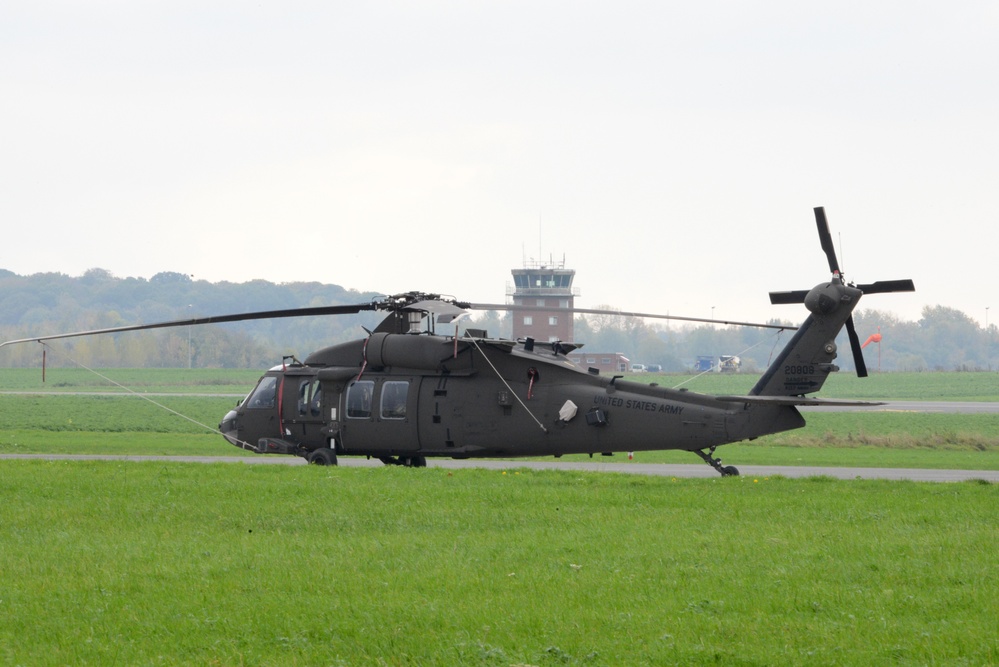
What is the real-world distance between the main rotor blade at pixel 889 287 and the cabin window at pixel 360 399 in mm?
9620

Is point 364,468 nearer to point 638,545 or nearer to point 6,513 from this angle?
point 6,513

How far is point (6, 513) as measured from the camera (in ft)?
46.0

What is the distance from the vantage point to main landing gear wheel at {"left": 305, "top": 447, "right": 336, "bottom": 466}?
22625 mm

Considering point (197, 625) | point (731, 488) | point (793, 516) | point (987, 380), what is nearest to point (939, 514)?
point (793, 516)

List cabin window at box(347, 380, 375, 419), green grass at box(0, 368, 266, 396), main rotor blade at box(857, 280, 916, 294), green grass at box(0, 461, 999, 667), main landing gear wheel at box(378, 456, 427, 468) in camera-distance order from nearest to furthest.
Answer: green grass at box(0, 461, 999, 667) → main rotor blade at box(857, 280, 916, 294) → cabin window at box(347, 380, 375, 419) → main landing gear wheel at box(378, 456, 427, 468) → green grass at box(0, 368, 266, 396)

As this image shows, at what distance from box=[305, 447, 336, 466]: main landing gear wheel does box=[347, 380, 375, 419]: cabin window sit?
85cm

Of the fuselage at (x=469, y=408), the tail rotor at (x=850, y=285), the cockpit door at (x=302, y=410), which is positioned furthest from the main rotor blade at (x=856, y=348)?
the cockpit door at (x=302, y=410)

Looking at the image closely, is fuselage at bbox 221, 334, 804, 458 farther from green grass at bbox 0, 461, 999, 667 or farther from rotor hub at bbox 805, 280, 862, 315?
green grass at bbox 0, 461, 999, 667

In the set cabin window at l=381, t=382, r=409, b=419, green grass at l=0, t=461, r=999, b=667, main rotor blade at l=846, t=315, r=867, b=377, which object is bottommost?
green grass at l=0, t=461, r=999, b=667

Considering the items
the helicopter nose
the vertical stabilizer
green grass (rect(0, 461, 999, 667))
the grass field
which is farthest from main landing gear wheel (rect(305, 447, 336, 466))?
the vertical stabilizer

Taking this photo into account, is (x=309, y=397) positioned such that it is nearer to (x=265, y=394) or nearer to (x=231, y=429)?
(x=265, y=394)

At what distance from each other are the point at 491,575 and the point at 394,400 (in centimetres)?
1222

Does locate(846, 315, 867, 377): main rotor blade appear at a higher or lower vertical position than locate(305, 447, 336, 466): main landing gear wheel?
higher

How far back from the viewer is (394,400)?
22.3 meters
